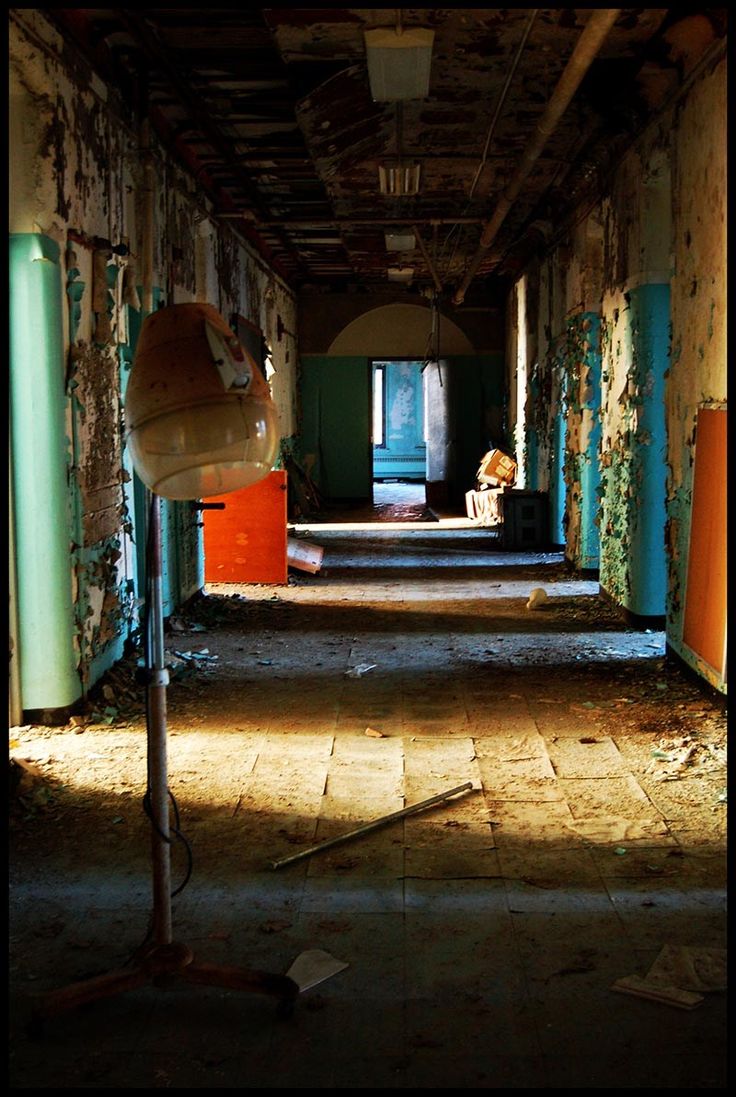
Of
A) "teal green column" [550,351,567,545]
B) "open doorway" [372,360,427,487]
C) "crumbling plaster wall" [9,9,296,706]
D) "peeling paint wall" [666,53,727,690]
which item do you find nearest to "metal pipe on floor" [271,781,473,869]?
"peeling paint wall" [666,53,727,690]

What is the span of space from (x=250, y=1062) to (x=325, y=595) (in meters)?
6.65

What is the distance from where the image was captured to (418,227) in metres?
11.8

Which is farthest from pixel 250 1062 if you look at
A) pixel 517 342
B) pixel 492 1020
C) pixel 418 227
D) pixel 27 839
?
pixel 517 342

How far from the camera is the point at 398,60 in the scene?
546 cm

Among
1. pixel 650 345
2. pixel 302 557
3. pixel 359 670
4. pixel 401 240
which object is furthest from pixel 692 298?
pixel 401 240

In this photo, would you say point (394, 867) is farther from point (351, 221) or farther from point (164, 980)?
point (351, 221)

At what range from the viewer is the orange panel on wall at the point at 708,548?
16.9 ft

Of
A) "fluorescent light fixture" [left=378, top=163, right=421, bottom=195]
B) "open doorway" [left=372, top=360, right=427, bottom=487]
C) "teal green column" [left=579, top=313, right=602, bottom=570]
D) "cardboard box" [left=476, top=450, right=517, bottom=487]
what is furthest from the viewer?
"open doorway" [left=372, top=360, right=427, bottom=487]

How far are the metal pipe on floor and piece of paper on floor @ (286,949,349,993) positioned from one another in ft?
2.06

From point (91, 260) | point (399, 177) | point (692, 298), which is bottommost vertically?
point (692, 298)

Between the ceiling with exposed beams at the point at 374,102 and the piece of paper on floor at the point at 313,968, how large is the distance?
4.26 metres

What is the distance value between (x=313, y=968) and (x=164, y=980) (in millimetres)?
404

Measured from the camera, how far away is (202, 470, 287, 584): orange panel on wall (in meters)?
9.23

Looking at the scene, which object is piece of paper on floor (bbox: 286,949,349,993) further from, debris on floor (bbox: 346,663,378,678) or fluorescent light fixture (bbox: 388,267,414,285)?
fluorescent light fixture (bbox: 388,267,414,285)
